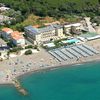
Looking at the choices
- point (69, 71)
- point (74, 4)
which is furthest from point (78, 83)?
point (74, 4)

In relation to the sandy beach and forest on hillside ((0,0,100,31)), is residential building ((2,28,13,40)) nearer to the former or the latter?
forest on hillside ((0,0,100,31))

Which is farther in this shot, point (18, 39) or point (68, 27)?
point (68, 27)

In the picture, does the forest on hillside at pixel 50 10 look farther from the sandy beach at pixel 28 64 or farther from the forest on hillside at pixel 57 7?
the sandy beach at pixel 28 64

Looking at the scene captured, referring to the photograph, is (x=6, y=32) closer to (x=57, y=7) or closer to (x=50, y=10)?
(x=50, y=10)

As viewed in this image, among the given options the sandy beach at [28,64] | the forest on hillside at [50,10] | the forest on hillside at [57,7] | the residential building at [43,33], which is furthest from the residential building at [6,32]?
the forest on hillside at [57,7]

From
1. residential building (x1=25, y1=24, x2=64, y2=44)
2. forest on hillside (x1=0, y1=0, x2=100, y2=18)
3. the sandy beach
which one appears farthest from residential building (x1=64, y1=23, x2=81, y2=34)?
the sandy beach

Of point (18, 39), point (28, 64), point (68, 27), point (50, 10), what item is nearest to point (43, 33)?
point (18, 39)
